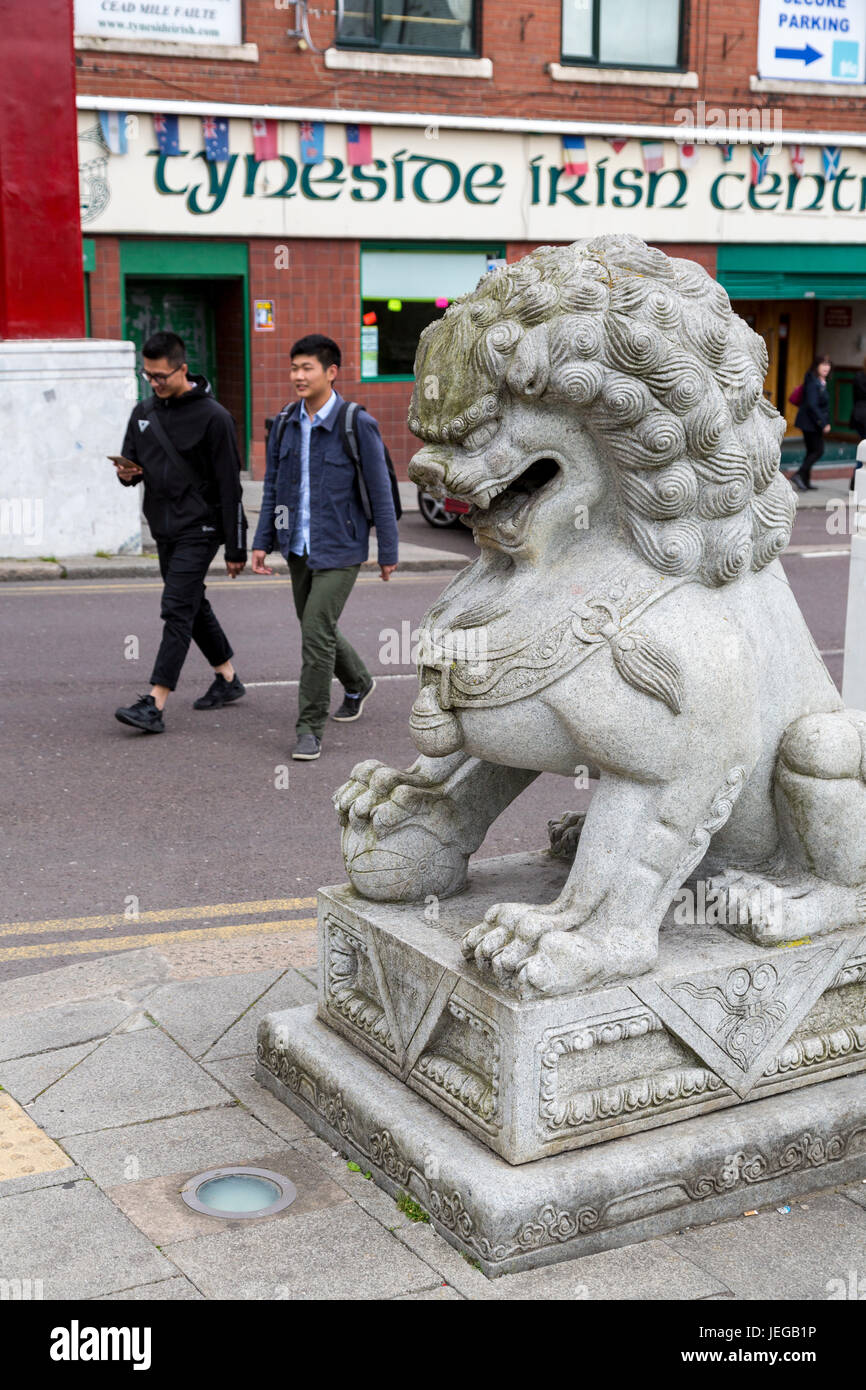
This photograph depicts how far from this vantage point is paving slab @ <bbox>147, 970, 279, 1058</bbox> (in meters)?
4.41

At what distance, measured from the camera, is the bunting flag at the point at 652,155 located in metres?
20.0

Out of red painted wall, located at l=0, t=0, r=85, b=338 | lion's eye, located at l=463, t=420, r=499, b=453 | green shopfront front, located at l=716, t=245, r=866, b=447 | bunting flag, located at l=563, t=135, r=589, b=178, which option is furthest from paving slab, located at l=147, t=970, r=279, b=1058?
green shopfront front, located at l=716, t=245, r=866, b=447

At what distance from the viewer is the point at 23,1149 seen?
3.76m

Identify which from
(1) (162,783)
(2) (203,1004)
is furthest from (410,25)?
(2) (203,1004)

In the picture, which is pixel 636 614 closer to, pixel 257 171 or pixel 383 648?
pixel 383 648

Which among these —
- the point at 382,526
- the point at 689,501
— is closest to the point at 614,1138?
the point at 689,501

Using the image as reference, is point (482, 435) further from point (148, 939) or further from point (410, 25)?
point (410, 25)

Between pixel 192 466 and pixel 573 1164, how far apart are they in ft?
18.9

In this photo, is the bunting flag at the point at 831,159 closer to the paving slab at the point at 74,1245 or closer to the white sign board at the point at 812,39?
the white sign board at the point at 812,39

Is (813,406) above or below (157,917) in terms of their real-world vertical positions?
above

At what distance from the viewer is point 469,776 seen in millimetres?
3887

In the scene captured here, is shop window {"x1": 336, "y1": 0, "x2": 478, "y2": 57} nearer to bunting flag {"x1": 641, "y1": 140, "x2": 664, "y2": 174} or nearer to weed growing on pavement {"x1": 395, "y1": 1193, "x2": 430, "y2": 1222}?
bunting flag {"x1": 641, "y1": 140, "x2": 664, "y2": 174}

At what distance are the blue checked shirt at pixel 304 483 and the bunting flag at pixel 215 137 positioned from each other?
1066 cm

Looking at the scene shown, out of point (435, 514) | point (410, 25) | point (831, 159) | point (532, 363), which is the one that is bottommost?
point (435, 514)
